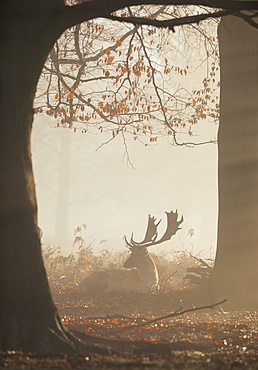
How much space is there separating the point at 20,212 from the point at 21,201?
12 cm

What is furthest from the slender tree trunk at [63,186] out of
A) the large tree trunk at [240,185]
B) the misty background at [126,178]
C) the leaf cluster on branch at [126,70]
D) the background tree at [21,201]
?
the background tree at [21,201]

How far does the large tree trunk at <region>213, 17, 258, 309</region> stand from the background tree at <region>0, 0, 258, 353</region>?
506cm

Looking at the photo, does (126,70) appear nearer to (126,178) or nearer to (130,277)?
(130,277)

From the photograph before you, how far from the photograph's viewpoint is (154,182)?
1799 inches

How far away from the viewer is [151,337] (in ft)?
23.4

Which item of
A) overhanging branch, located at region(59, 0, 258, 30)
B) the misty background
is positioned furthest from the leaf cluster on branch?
the misty background

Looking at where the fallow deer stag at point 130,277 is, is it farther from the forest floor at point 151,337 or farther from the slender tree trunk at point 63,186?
the slender tree trunk at point 63,186

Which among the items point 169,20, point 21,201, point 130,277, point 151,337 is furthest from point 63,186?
point 21,201

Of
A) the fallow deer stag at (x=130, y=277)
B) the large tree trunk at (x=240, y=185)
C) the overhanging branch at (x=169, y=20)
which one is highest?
the overhanging branch at (x=169, y=20)

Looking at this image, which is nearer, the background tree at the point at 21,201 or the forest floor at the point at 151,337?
the forest floor at the point at 151,337

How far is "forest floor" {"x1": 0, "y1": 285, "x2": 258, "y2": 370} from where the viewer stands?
5309 millimetres

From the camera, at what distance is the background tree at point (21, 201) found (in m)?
5.99

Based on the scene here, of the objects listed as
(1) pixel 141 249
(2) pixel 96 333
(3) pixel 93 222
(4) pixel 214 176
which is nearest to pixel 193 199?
(4) pixel 214 176

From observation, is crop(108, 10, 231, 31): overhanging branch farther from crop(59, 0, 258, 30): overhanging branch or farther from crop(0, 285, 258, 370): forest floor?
crop(0, 285, 258, 370): forest floor
